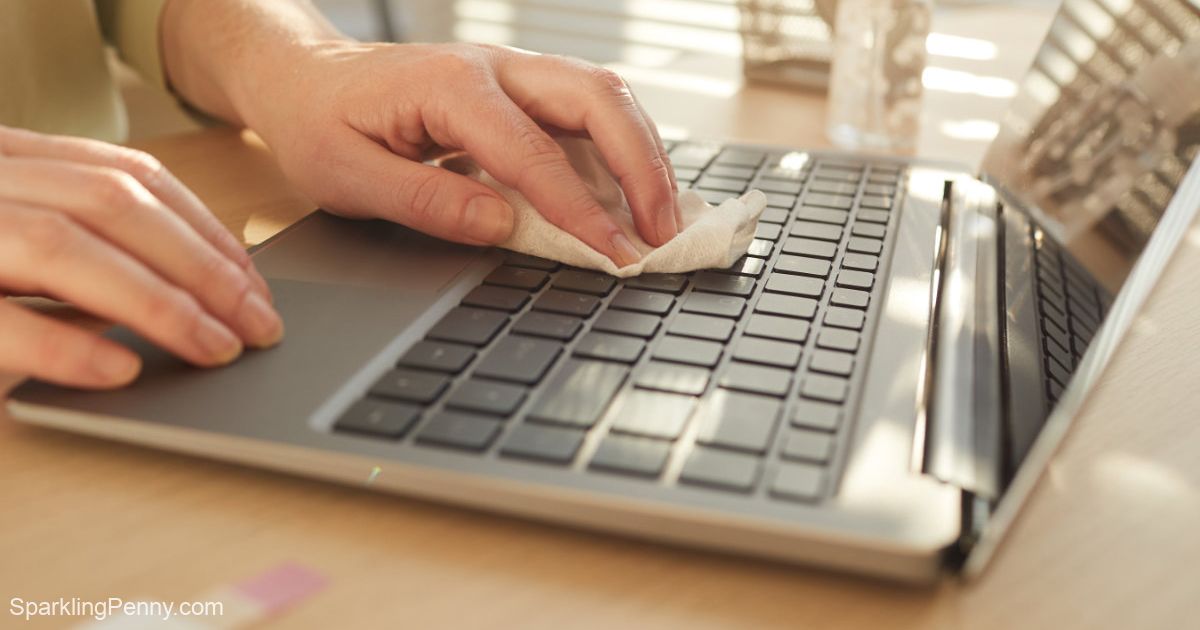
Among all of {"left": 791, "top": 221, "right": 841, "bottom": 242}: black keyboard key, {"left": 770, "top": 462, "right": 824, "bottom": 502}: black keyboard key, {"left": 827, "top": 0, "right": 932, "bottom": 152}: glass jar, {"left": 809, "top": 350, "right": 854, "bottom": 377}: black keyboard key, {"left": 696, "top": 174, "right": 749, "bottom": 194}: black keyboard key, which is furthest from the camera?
{"left": 827, "top": 0, "right": 932, "bottom": 152}: glass jar

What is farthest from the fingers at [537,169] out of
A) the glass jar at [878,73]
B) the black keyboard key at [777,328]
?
the glass jar at [878,73]

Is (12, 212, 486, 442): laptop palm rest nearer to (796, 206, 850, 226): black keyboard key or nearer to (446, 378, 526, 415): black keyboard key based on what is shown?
(446, 378, 526, 415): black keyboard key

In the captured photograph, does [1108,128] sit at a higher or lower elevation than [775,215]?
higher

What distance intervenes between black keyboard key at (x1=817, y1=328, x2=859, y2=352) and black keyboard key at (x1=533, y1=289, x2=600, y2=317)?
0.41 ft

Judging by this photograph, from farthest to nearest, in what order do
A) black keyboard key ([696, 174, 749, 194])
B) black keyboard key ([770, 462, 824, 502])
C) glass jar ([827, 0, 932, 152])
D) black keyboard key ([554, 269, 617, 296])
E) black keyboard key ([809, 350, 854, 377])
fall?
glass jar ([827, 0, 932, 152])
black keyboard key ([696, 174, 749, 194])
black keyboard key ([554, 269, 617, 296])
black keyboard key ([809, 350, 854, 377])
black keyboard key ([770, 462, 824, 502])

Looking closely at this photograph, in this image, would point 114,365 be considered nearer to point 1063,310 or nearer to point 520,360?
point 520,360

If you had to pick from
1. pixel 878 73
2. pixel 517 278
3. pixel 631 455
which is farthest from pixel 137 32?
pixel 631 455

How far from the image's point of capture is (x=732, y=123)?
1077 millimetres

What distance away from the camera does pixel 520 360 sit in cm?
48

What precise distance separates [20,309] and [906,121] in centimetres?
81

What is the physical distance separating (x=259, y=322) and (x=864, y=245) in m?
0.39

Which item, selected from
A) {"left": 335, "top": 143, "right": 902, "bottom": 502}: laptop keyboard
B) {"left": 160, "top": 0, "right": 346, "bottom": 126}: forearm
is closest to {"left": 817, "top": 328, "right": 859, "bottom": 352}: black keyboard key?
{"left": 335, "top": 143, "right": 902, "bottom": 502}: laptop keyboard

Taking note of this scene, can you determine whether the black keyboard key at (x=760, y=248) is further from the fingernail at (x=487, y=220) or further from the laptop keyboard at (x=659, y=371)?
the fingernail at (x=487, y=220)

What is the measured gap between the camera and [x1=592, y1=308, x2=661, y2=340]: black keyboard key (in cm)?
52
